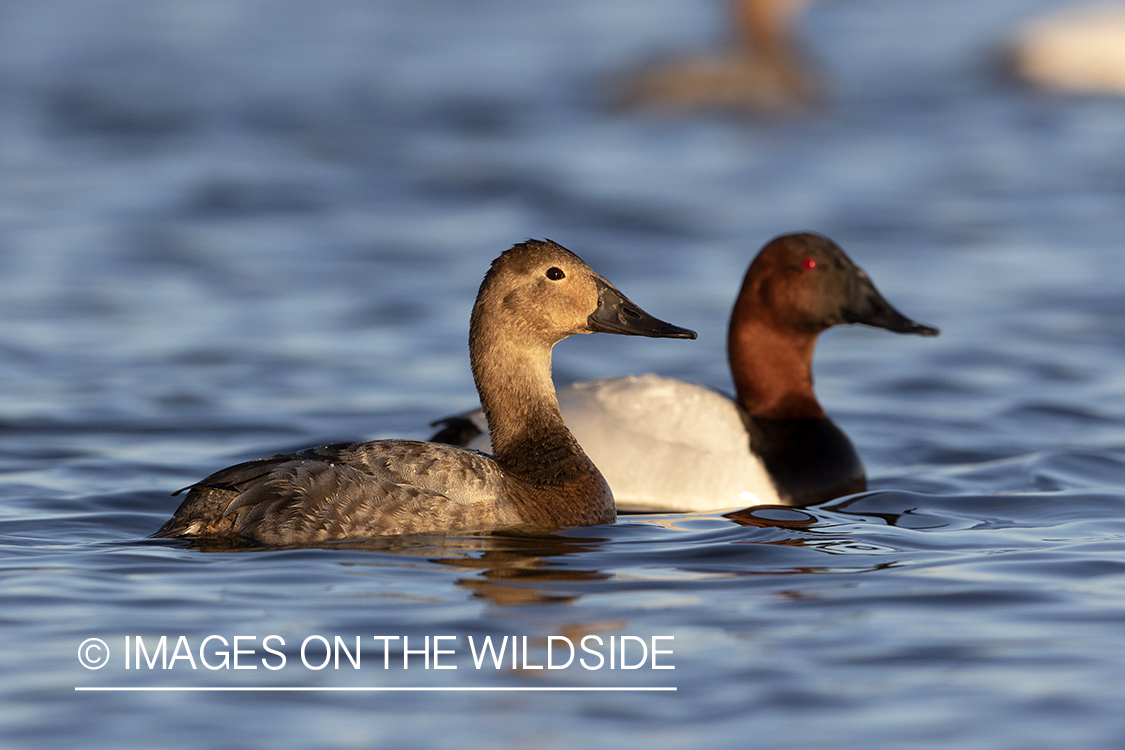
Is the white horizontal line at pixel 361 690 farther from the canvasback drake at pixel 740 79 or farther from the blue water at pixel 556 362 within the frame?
the canvasback drake at pixel 740 79

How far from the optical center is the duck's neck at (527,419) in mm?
5875

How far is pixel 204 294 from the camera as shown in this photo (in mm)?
11289

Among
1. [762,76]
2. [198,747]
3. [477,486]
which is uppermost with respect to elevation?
[762,76]

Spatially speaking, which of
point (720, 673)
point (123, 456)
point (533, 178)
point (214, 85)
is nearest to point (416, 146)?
point (533, 178)

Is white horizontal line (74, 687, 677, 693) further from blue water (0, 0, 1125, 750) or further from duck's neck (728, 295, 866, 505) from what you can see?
duck's neck (728, 295, 866, 505)

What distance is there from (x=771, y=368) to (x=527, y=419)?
1703 mm

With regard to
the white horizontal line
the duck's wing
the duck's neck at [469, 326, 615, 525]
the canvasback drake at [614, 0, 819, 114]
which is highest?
the canvasback drake at [614, 0, 819, 114]

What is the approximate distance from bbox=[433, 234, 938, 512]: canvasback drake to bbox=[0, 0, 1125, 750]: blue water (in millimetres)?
346

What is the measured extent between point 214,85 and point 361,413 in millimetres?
11764

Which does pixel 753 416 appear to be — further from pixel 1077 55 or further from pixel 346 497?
pixel 1077 55

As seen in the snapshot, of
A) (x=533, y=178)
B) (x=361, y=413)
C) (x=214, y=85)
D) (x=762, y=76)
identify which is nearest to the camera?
(x=361, y=413)

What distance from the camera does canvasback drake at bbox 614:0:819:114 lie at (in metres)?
17.6

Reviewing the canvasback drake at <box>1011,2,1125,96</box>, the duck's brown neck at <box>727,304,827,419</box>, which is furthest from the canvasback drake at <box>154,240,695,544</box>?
the canvasback drake at <box>1011,2,1125,96</box>

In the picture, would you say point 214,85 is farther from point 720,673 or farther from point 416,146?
point 720,673
